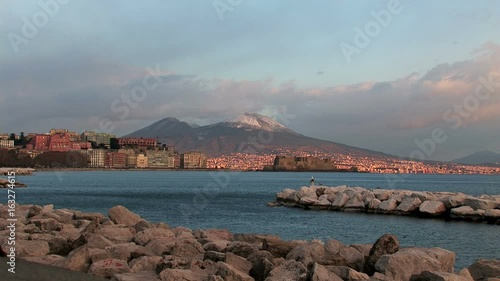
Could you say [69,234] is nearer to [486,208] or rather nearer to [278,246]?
[278,246]

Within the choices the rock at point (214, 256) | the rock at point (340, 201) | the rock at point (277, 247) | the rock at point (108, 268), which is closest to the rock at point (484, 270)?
the rock at point (277, 247)

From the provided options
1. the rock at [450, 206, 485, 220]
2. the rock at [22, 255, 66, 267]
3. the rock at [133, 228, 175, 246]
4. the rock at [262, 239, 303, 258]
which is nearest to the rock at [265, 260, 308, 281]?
the rock at [262, 239, 303, 258]

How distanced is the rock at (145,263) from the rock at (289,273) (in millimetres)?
1878

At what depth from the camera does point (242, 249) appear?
1003 cm

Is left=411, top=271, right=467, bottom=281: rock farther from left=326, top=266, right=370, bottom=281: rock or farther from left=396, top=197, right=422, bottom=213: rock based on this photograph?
left=396, top=197, right=422, bottom=213: rock

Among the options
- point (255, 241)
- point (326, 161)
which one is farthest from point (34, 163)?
point (255, 241)

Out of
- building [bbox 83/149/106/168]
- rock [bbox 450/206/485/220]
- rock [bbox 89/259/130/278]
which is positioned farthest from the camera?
building [bbox 83/149/106/168]

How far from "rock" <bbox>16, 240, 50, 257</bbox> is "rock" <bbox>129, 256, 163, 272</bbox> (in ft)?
6.57

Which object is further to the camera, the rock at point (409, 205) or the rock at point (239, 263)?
the rock at point (409, 205)

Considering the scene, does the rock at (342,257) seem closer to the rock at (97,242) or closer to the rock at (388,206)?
the rock at (97,242)

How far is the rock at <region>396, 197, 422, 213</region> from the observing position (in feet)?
102

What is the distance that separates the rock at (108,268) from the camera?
863cm

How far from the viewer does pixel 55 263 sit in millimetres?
9391

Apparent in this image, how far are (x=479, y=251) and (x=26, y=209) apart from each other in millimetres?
14948
